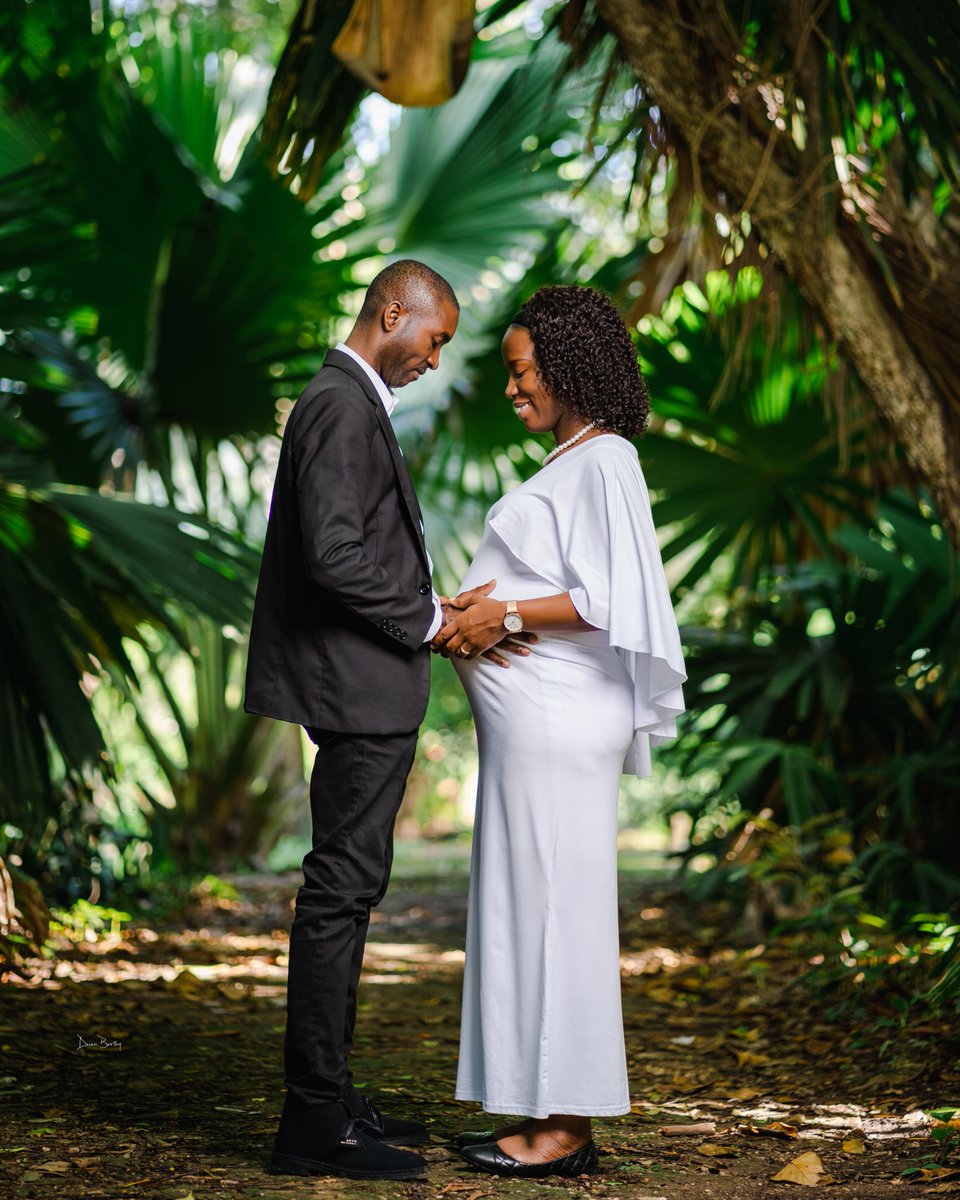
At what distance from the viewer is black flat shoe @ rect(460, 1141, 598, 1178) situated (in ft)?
8.56

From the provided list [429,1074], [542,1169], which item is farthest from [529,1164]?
[429,1074]

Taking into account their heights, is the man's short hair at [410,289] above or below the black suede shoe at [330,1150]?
above

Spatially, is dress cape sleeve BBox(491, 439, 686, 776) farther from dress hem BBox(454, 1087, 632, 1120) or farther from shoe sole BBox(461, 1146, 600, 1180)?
shoe sole BBox(461, 1146, 600, 1180)

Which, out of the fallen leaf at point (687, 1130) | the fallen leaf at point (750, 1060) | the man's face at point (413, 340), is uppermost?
the man's face at point (413, 340)

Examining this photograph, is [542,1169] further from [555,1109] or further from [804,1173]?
[804,1173]

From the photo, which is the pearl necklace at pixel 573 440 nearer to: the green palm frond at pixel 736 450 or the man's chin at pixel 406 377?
the man's chin at pixel 406 377

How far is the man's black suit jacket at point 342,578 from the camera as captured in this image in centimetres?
251

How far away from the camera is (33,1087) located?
10.4 feet

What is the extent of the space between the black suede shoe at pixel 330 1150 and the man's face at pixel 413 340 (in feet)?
4.78

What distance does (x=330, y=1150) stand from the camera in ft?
8.18

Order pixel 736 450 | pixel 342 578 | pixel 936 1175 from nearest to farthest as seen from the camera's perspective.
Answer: pixel 342 578 < pixel 936 1175 < pixel 736 450

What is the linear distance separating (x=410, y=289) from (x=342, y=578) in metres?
0.63

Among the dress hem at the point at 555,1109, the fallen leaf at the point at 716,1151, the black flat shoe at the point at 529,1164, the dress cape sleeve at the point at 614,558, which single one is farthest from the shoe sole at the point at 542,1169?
the dress cape sleeve at the point at 614,558

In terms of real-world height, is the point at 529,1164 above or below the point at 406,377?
below
